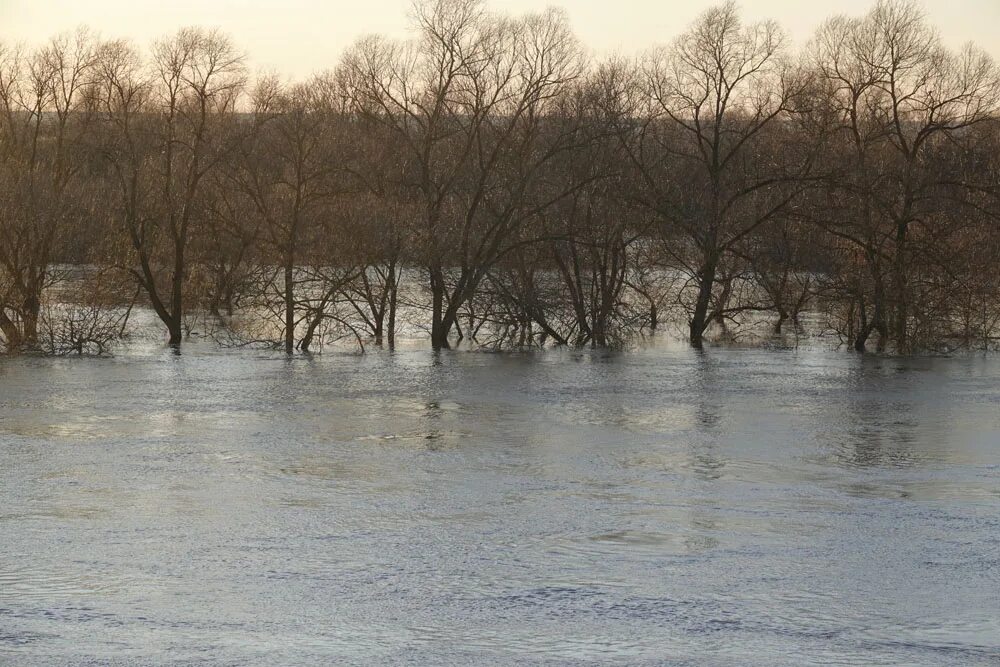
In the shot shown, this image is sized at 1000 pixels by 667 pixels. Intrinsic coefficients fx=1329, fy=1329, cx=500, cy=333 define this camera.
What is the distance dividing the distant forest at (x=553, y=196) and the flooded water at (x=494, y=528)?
35.9ft

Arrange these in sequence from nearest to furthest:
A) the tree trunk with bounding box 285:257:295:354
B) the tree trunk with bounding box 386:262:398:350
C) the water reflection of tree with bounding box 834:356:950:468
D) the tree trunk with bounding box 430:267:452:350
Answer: the water reflection of tree with bounding box 834:356:950:468 → the tree trunk with bounding box 285:257:295:354 → the tree trunk with bounding box 430:267:452:350 → the tree trunk with bounding box 386:262:398:350

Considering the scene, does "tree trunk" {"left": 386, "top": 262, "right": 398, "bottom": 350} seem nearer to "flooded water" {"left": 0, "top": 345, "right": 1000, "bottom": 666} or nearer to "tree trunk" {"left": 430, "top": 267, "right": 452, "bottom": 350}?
"tree trunk" {"left": 430, "top": 267, "right": 452, "bottom": 350}

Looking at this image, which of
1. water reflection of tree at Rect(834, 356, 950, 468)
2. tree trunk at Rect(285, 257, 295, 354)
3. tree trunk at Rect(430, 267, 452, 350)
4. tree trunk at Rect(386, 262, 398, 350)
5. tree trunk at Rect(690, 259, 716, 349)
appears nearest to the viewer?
water reflection of tree at Rect(834, 356, 950, 468)

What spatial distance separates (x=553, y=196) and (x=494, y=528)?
2309cm

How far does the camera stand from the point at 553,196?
33.7 meters

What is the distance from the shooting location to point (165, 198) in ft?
123

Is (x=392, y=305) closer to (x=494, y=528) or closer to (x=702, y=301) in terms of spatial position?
(x=702, y=301)

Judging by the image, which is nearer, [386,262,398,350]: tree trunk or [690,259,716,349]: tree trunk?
[386,262,398,350]: tree trunk

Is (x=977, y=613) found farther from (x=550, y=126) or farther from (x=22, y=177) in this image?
(x=22, y=177)

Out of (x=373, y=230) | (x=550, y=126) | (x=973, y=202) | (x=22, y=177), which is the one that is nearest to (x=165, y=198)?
(x=22, y=177)

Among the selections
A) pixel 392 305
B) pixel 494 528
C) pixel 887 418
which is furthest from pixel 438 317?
pixel 494 528

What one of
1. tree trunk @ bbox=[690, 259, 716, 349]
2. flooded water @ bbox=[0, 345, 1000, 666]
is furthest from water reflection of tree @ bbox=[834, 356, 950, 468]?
tree trunk @ bbox=[690, 259, 716, 349]

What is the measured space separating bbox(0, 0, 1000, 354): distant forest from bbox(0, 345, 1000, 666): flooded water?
11.0 metres

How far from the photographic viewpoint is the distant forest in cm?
3192
